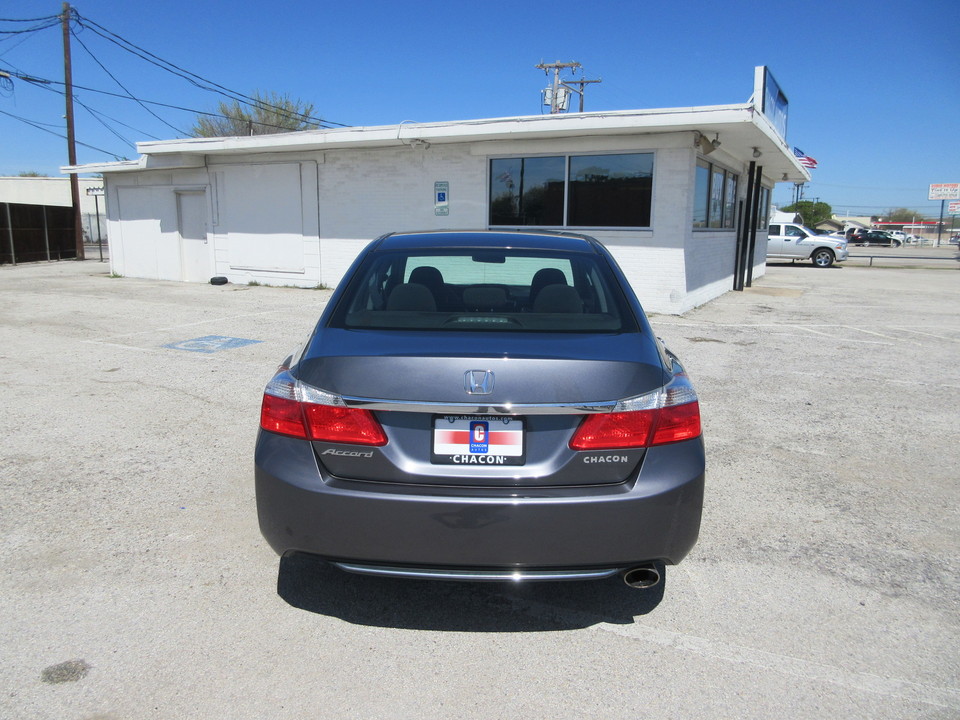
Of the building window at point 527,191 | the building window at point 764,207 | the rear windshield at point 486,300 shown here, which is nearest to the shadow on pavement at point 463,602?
the rear windshield at point 486,300

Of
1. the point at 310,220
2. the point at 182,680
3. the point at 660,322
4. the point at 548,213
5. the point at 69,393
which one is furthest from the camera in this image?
the point at 310,220

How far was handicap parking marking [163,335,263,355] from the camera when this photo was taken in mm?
8750

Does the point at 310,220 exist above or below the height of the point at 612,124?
below

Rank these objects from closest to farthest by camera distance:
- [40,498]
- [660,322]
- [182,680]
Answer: [182,680], [40,498], [660,322]

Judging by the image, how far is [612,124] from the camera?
12.2m

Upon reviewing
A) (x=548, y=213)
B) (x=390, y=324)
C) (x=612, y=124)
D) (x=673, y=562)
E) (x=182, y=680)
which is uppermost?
(x=612, y=124)

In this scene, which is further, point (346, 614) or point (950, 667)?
point (346, 614)

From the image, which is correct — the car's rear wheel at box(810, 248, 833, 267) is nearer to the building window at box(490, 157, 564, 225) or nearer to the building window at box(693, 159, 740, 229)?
the building window at box(693, 159, 740, 229)

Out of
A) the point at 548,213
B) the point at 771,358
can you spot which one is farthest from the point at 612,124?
the point at 771,358

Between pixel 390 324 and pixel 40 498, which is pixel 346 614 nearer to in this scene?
pixel 390 324

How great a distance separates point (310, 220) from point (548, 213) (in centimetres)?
597

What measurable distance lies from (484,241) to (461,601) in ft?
5.80

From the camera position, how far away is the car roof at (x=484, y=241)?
362 centimetres

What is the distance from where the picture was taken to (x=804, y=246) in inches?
1226
